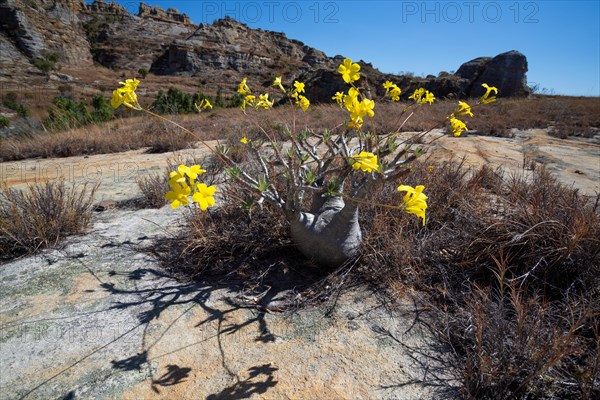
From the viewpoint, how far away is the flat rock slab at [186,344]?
48.4 inches

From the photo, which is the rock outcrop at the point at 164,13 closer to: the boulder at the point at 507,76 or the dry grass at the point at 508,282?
the boulder at the point at 507,76

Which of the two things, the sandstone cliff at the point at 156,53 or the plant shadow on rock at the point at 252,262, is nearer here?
the plant shadow on rock at the point at 252,262

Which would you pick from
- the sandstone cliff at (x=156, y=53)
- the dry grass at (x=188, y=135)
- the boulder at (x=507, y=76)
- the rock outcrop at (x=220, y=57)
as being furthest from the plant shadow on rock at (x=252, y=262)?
the rock outcrop at (x=220, y=57)

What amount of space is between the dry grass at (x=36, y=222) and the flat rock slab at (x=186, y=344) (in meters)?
0.32

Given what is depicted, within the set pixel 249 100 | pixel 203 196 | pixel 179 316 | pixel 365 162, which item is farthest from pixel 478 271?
pixel 249 100

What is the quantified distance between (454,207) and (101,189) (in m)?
4.07

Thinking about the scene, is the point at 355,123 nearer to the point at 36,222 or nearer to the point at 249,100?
the point at 249,100

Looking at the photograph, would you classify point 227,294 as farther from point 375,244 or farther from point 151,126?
point 151,126

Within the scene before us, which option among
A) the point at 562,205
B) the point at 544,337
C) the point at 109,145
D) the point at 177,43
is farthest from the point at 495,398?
the point at 177,43

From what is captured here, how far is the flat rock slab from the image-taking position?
1.23 m

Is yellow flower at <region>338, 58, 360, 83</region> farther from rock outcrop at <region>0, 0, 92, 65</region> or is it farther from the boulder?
rock outcrop at <region>0, 0, 92, 65</region>

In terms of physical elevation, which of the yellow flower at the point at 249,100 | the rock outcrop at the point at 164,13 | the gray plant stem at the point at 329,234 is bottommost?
the gray plant stem at the point at 329,234

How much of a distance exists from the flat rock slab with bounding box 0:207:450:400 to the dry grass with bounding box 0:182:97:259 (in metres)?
0.32

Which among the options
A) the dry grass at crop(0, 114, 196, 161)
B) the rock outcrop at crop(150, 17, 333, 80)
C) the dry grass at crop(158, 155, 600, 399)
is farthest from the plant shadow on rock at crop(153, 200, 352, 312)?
the rock outcrop at crop(150, 17, 333, 80)
